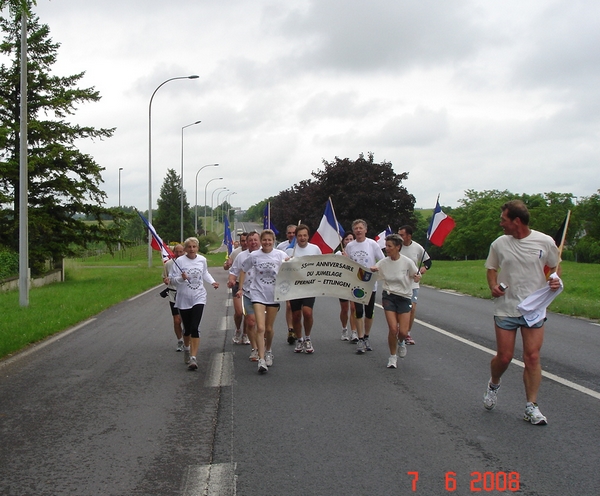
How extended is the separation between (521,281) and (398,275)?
2557 mm

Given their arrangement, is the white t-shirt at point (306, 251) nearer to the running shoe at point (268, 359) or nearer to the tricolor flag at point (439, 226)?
the running shoe at point (268, 359)

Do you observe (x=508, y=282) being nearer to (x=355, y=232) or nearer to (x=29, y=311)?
(x=355, y=232)

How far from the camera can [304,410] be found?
627 centimetres

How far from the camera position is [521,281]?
588 centimetres

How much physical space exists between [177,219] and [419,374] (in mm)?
97211

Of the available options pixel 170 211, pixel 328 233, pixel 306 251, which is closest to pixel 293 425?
pixel 306 251

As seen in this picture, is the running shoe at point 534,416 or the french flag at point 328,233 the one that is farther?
the french flag at point 328,233

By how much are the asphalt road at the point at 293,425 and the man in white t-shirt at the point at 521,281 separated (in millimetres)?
521

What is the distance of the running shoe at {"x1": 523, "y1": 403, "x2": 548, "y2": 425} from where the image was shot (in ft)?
18.5

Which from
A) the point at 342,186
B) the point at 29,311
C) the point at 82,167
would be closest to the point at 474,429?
the point at 29,311

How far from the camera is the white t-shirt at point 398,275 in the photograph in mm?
8266

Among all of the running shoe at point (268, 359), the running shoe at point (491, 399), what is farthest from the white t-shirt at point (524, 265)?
the running shoe at point (268, 359)

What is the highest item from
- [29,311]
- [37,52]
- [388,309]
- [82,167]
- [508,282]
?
[37,52]
